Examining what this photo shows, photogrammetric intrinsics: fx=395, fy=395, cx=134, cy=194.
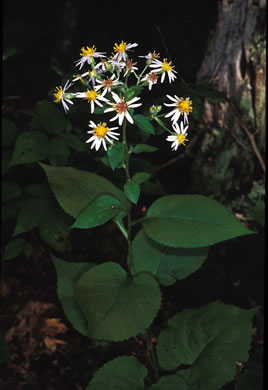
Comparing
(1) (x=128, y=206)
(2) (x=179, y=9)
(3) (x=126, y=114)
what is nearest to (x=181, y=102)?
(3) (x=126, y=114)

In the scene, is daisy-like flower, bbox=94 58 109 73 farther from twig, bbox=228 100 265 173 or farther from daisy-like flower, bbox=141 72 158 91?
twig, bbox=228 100 265 173

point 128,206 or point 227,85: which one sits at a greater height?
point 227,85

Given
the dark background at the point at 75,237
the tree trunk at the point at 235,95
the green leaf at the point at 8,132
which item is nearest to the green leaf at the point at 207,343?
the dark background at the point at 75,237

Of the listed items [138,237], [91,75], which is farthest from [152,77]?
[138,237]

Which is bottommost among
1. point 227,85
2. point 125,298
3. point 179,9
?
point 125,298

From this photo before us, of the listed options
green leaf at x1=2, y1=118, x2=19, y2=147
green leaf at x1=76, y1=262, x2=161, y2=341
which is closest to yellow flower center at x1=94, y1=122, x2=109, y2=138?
green leaf at x1=76, y1=262, x2=161, y2=341

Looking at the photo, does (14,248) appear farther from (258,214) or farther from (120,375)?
(258,214)

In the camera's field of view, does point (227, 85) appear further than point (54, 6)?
No

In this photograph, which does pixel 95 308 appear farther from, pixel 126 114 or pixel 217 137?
pixel 217 137
